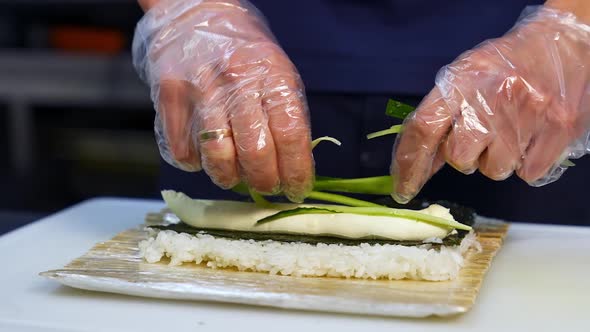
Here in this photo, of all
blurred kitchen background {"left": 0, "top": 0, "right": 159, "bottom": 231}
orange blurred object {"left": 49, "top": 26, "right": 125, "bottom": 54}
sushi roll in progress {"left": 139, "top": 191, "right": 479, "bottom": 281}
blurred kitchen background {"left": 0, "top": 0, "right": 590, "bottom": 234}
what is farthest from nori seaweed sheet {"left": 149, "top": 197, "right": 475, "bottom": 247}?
orange blurred object {"left": 49, "top": 26, "right": 125, "bottom": 54}

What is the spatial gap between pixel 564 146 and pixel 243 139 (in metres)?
0.48

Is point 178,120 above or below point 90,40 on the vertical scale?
above

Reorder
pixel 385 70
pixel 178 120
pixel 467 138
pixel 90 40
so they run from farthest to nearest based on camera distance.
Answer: pixel 90 40 < pixel 385 70 < pixel 178 120 < pixel 467 138

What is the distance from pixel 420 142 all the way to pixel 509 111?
0.47 feet

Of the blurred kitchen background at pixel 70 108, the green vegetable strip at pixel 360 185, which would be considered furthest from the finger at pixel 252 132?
the blurred kitchen background at pixel 70 108

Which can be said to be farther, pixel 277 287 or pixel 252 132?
pixel 252 132

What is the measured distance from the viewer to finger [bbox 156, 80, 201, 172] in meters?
1.25

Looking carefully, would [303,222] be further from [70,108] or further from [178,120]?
[70,108]

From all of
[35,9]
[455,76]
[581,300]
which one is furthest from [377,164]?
[35,9]

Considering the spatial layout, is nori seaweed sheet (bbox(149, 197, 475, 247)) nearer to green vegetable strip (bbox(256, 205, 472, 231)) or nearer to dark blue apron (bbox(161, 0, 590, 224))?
green vegetable strip (bbox(256, 205, 472, 231))

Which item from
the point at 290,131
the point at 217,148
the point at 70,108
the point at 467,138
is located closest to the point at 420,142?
the point at 467,138

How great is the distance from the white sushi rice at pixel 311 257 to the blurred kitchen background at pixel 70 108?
1.76m

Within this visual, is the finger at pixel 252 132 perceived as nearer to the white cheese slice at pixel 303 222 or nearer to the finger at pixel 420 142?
the white cheese slice at pixel 303 222

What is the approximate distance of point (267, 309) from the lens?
99 cm
